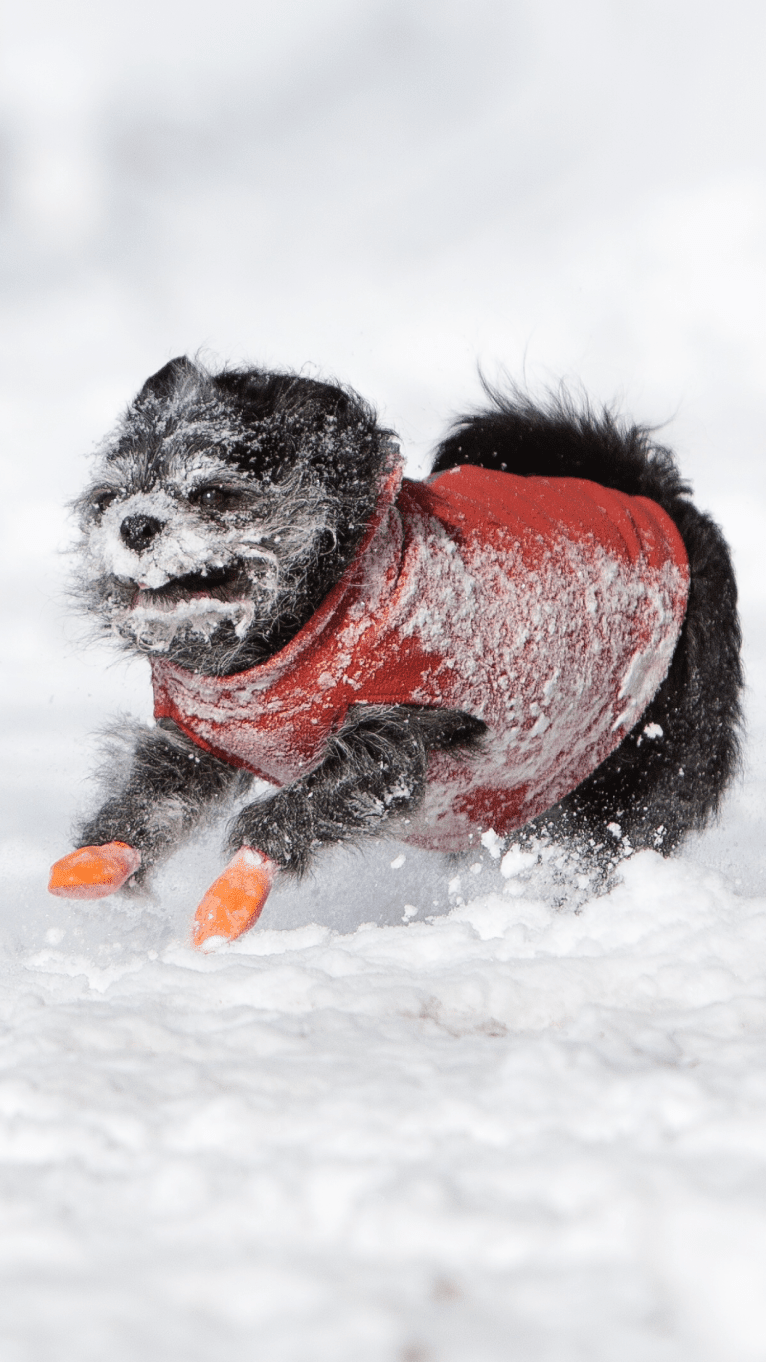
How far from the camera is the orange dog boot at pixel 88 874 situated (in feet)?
7.55

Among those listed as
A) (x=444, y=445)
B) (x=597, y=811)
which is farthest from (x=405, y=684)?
(x=444, y=445)

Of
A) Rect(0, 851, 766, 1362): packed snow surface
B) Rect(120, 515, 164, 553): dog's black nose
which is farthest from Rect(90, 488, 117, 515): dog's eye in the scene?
Rect(0, 851, 766, 1362): packed snow surface

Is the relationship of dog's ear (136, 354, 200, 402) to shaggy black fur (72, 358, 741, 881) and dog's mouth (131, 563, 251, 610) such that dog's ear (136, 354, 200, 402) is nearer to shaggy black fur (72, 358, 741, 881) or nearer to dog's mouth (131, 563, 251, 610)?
shaggy black fur (72, 358, 741, 881)

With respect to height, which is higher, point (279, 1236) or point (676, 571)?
point (676, 571)

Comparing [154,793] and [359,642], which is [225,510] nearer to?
[359,642]

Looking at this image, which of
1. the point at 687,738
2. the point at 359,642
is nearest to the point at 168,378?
the point at 359,642

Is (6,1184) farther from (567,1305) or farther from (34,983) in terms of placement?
(34,983)

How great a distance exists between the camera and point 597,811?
10.2 ft

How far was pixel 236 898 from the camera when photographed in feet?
7.07

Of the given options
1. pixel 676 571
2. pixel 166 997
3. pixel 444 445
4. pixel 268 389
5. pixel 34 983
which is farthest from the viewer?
pixel 444 445

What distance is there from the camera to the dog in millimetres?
2217

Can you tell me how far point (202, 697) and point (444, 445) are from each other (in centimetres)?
154

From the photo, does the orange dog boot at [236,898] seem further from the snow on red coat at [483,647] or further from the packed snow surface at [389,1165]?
the packed snow surface at [389,1165]

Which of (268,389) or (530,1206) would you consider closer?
(530,1206)
